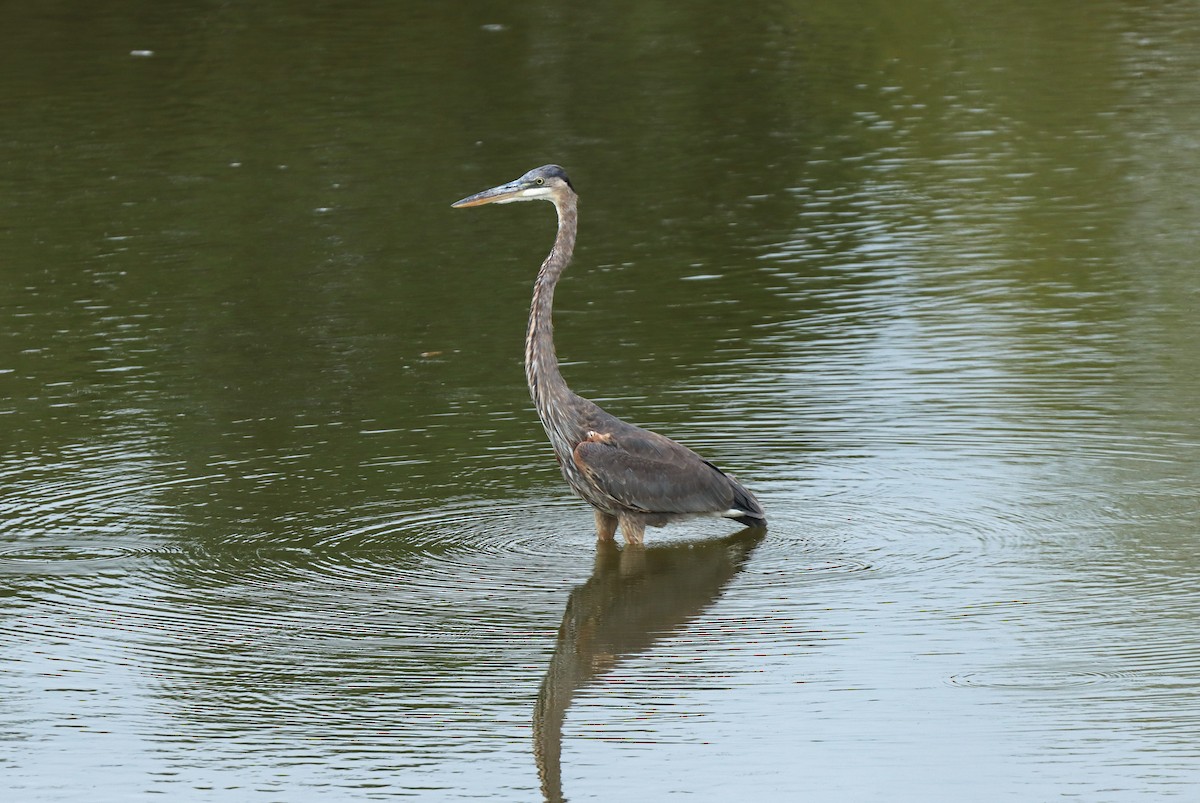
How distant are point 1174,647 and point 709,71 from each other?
1940 centimetres

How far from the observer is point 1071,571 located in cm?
970

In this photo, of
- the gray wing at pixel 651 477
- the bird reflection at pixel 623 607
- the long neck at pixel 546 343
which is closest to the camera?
the bird reflection at pixel 623 607

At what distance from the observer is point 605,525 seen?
1063 cm

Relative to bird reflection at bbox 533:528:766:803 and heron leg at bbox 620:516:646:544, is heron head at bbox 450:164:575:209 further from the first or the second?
bird reflection at bbox 533:528:766:803

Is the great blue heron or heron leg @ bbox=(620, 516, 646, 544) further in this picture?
heron leg @ bbox=(620, 516, 646, 544)

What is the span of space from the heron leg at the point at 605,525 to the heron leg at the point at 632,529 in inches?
2.2

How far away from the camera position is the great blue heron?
34.1 feet

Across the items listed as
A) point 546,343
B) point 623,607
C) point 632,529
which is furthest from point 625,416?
point 623,607

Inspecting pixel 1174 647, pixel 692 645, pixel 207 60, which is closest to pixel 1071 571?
pixel 1174 647

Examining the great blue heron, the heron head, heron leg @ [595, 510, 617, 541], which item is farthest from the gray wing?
the heron head

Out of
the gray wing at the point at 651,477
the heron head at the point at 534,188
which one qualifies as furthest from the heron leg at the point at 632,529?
the heron head at the point at 534,188

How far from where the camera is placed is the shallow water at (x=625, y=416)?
797 centimetres

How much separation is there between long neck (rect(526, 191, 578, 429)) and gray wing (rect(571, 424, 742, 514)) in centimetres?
32

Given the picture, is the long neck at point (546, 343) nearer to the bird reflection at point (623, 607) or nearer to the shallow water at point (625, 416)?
the shallow water at point (625, 416)
